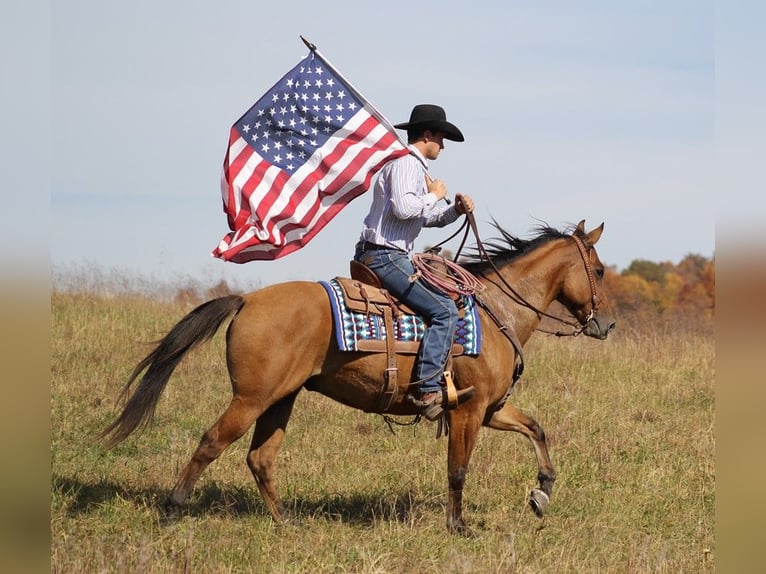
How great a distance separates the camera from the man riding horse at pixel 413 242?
7504mm

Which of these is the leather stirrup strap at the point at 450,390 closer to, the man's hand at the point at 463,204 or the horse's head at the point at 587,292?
the man's hand at the point at 463,204

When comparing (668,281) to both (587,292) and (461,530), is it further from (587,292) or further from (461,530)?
(461,530)

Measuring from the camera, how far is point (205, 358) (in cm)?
1295

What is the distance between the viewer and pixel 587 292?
863 centimetres

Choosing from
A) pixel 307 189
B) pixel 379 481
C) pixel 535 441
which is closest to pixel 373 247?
pixel 307 189

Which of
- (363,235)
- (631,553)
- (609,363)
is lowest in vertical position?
(631,553)

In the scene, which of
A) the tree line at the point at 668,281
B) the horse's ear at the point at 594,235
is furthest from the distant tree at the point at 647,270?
the horse's ear at the point at 594,235

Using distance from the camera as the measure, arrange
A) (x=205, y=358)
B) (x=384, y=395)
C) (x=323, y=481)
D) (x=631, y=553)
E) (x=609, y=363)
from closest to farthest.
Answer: (x=631, y=553) → (x=384, y=395) → (x=323, y=481) → (x=205, y=358) → (x=609, y=363)

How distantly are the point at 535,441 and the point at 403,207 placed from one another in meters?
2.57

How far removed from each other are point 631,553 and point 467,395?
172 cm

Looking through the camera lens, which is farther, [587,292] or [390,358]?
[587,292]

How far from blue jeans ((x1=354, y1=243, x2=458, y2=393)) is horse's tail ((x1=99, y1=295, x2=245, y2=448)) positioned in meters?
1.16

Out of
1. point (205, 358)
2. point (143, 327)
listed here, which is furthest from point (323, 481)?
point (143, 327)
